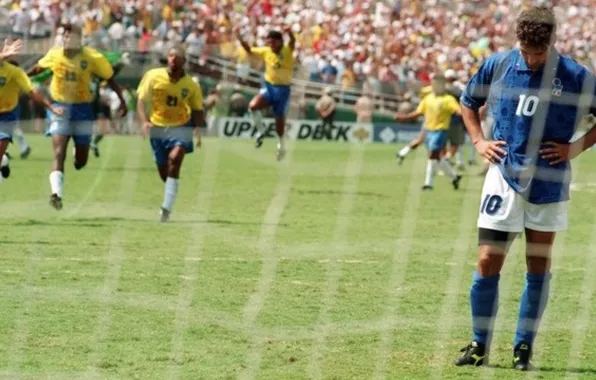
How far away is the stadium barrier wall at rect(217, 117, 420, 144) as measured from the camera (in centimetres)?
3803

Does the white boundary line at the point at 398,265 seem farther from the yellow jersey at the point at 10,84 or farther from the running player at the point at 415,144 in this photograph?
the yellow jersey at the point at 10,84

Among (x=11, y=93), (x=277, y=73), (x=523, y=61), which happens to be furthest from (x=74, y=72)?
(x=523, y=61)

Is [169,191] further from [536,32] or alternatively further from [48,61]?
[536,32]

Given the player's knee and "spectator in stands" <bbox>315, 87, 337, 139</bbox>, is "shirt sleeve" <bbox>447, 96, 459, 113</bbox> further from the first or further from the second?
the player's knee

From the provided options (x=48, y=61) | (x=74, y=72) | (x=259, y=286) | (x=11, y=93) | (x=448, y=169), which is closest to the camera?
(x=259, y=286)

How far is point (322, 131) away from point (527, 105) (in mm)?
30961

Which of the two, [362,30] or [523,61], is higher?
[523,61]

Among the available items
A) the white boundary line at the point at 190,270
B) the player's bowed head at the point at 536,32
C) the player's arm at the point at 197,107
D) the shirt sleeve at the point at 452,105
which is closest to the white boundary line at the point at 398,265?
the white boundary line at the point at 190,270

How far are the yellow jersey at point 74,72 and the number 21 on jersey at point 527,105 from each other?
944 centimetres

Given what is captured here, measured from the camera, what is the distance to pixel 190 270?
1170 cm

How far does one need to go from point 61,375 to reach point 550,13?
3.26 meters

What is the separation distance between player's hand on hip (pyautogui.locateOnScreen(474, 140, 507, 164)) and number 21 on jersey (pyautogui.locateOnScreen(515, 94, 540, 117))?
0.73ft

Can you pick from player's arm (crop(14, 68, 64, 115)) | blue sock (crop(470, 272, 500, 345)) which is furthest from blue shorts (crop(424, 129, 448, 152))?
blue sock (crop(470, 272, 500, 345))

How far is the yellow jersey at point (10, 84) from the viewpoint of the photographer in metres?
15.3
